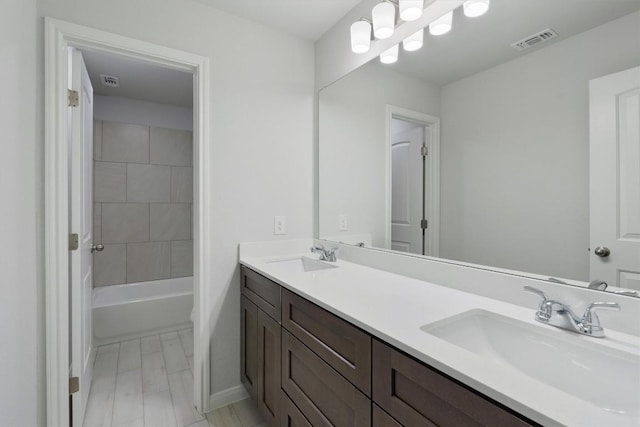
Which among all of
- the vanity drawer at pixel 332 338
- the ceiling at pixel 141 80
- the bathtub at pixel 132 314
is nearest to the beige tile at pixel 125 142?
the ceiling at pixel 141 80

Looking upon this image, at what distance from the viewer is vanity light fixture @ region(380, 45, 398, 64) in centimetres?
158

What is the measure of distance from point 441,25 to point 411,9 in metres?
0.16

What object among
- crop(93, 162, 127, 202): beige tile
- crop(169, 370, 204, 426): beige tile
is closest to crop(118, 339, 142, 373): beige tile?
crop(169, 370, 204, 426): beige tile

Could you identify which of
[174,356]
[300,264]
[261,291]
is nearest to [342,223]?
[300,264]

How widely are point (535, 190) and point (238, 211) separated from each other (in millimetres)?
1513

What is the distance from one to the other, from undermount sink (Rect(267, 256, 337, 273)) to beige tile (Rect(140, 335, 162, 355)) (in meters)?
1.52

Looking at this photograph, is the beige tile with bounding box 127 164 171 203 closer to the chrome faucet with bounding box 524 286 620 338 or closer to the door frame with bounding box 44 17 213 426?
the door frame with bounding box 44 17 213 426

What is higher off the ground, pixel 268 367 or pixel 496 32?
pixel 496 32

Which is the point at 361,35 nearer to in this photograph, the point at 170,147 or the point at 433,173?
the point at 433,173

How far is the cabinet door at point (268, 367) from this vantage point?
4.59ft

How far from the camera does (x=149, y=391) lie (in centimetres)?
194

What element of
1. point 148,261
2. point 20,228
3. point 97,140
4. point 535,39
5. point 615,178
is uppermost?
point 97,140

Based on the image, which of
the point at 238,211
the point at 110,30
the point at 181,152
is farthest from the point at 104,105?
the point at 238,211

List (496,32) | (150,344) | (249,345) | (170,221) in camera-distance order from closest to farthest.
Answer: (496,32), (249,345), (150,344), (170,221)
